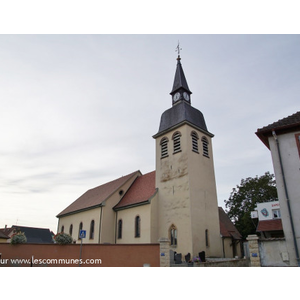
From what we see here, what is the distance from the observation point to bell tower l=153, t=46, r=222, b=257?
19203 mm

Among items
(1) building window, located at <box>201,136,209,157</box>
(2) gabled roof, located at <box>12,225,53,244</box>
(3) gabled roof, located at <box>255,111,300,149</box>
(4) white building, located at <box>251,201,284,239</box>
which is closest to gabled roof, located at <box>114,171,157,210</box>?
(1) building window, located at <box>201,136,209,157</box>

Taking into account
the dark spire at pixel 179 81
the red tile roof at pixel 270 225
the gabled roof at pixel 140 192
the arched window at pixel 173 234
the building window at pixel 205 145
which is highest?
the dark spire at pixel 179 81

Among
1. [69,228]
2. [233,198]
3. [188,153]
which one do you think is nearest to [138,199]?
[188,153]

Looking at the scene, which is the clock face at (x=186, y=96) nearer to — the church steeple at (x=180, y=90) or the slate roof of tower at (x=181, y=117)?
the church steeple at (x=180, y=90)

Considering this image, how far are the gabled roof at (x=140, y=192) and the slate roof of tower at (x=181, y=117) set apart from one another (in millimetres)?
5040

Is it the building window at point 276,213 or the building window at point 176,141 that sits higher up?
the building window at point 176,141

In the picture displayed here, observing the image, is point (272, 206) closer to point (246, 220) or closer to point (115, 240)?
point (246, 220)

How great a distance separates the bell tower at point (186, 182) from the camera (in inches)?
756

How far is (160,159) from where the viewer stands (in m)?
23.6

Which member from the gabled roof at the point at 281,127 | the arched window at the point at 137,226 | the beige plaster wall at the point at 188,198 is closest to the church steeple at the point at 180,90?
the beige plaster wall at the point at 188,198

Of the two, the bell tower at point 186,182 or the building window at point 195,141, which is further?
the building window at point 195,141

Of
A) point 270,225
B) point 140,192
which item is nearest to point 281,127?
point 140,192

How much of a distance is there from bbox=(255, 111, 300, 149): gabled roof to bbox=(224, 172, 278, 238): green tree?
23.0m

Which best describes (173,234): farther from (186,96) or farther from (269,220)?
(269,220)
